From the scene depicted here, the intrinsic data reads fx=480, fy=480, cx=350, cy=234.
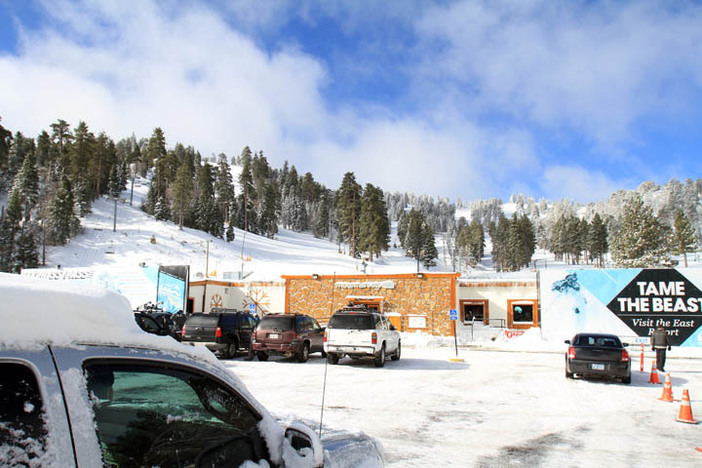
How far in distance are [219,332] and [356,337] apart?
18.2 feet

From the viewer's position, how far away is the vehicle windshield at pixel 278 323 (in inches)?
727

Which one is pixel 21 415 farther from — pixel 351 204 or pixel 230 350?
pixel 351 204

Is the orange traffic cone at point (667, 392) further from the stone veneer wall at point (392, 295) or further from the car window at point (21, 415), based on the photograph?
the stone veneer wall at point (392, 295)

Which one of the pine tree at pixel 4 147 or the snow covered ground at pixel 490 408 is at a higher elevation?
the pine tree at pixel 4 147

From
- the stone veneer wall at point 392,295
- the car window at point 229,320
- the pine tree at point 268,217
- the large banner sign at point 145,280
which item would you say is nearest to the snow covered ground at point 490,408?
the car window at point 229,320

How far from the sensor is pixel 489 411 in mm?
10141

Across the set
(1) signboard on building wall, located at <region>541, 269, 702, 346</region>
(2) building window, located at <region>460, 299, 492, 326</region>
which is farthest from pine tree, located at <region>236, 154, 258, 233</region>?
(1) signboard on building wall, located at <region>541, 269, 702, 346</region>

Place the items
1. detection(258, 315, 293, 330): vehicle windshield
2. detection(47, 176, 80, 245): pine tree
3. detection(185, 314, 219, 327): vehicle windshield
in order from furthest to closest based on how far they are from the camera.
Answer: detection(47, 176, 80, 245): pine tree, detection(185, 314, 219, 327): vehicle windshield, detection(258, 315, 293, 330): vehicle windshield

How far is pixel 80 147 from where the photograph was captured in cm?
8775

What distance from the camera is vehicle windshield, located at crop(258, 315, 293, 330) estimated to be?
18453mm

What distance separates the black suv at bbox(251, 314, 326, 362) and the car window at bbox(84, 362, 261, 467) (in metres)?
16.2

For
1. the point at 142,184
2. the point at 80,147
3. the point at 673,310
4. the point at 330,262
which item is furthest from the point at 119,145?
the point at 673,310

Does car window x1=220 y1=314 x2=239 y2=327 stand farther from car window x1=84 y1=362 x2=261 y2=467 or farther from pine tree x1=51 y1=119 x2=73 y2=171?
pine tree x1=51 y1=119 x2=73 y2=171

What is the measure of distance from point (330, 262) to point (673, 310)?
55.1 metres
